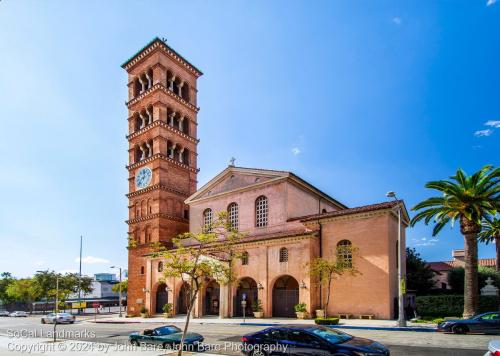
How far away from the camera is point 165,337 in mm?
17500

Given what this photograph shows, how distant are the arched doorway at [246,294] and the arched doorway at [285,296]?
2255 mm

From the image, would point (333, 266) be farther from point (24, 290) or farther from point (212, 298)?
point (24, 290)

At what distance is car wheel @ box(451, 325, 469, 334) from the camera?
758 inches

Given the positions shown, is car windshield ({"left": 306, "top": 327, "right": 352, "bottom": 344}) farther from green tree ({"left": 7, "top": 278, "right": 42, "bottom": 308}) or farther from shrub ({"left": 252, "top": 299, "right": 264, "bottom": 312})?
green tree ({"left": 7, "top": 278, "right": 42, "bottom": 308})

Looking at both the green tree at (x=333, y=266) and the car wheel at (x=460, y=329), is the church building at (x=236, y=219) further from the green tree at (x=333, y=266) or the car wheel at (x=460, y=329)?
the car wheel at (x=460, y=329)

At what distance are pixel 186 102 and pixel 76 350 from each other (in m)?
35.0

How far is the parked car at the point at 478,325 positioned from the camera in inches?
728

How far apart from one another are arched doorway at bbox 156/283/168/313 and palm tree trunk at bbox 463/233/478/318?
90.6ft

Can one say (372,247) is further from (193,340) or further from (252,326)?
(193,340)

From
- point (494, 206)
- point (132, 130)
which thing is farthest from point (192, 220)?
point (494, 206)

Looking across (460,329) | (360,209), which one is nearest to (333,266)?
(360,209)

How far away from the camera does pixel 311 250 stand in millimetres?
A: 30156

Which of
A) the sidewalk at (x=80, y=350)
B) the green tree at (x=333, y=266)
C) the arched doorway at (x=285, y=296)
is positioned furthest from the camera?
A: the arched doorway at (x=285, y=296)

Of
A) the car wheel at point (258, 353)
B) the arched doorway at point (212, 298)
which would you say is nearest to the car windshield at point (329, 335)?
the car wheel at point (258, 353)
